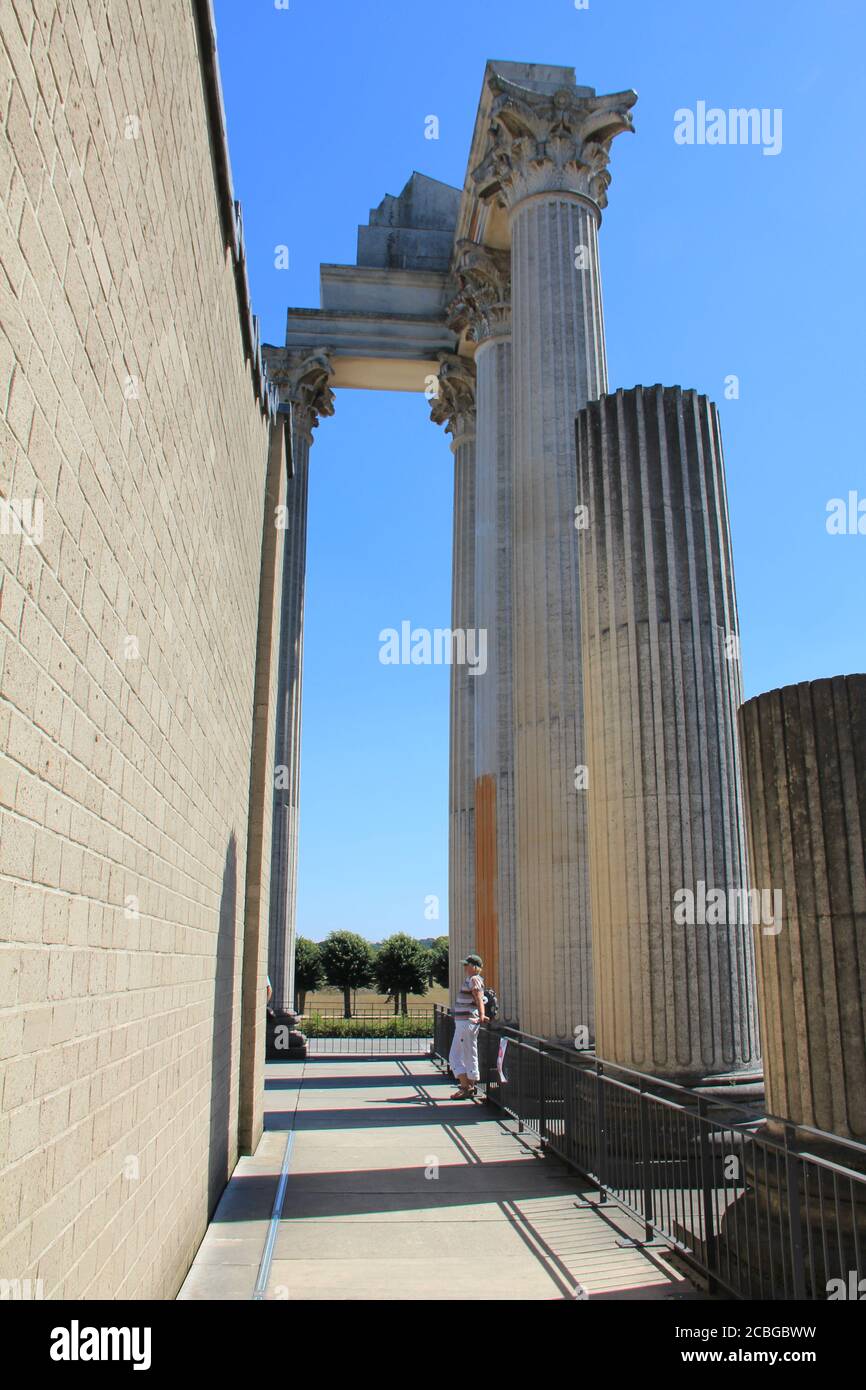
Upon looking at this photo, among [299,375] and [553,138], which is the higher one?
[299,375]

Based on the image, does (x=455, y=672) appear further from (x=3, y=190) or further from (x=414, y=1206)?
(x=3, y=190)

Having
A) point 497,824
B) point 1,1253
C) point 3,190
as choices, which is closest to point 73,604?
point 3,190

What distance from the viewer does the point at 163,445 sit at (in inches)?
183

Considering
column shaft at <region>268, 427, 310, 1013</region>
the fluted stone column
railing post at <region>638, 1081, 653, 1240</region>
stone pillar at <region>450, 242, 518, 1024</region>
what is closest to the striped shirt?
the fluted stone column

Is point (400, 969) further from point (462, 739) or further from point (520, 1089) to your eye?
point (520, 1089)

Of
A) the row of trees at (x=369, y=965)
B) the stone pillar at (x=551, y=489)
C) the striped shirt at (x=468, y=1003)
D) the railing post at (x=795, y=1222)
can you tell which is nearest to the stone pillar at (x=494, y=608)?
the stone pillar at (x=551, y=489)

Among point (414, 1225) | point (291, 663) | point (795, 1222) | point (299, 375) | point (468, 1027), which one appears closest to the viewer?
point (795, 1222)

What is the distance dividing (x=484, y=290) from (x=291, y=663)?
30.8ft

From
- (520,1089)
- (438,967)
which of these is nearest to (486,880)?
(520,1089)

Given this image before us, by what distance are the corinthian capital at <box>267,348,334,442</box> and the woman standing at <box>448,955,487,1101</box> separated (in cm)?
1749

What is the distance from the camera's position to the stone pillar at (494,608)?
1906 centimetres

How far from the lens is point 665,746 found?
9.98 m

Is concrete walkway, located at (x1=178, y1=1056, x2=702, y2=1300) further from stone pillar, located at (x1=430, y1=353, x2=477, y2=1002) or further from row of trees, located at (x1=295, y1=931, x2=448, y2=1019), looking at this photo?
row of trees, located at (x1=295, y1=931, x2=448, y2=1019)
